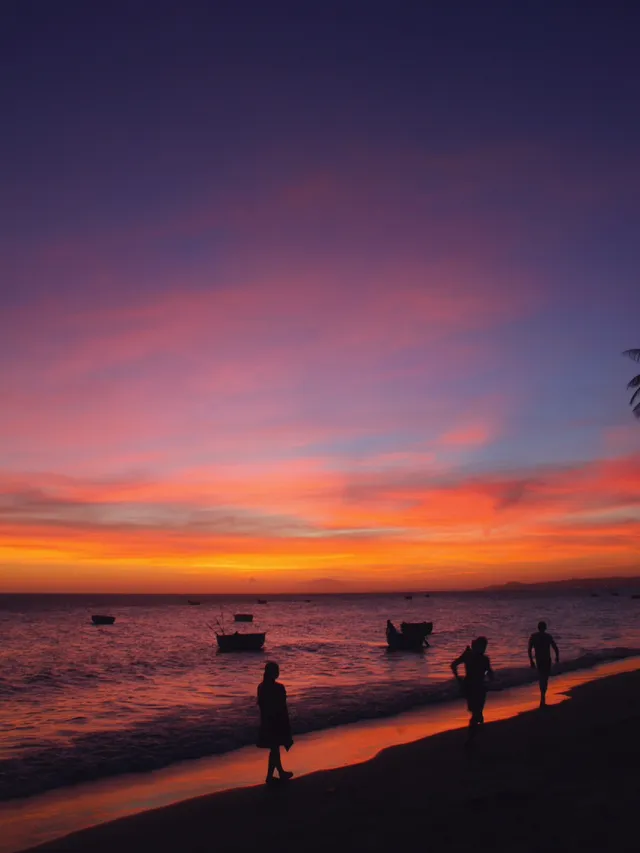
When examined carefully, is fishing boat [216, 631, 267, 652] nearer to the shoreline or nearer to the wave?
the wave

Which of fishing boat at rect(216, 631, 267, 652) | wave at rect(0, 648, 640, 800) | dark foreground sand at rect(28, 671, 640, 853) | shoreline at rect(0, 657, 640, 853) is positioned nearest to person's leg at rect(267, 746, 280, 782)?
dark foreground sand at rect(28, 671, 640, 853)

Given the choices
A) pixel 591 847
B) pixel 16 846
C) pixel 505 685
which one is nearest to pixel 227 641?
pixel 505 685

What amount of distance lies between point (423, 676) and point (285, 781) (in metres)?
25.8

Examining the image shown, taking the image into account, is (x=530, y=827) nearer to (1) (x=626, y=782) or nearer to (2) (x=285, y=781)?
(1) (x=626, y=782)

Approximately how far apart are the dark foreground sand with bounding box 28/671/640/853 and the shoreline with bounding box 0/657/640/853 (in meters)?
1.24

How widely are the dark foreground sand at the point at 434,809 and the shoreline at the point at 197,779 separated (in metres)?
1.24

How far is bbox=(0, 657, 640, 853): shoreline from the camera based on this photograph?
42.5 ft

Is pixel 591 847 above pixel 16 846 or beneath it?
above

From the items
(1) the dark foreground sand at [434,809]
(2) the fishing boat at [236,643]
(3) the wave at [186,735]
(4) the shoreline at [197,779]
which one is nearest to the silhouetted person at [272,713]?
(1) the dark foreground sand at [434,809]

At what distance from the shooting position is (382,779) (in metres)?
13.5

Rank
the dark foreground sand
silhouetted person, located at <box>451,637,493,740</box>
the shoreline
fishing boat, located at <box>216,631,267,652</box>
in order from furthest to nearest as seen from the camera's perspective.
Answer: fishing boat, located at <box>216,631,267,652</box> → silhouetted person, located at <box>451,637,493,740</box> → the shoreline → the dark foreground sand

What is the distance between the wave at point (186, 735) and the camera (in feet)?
56.5

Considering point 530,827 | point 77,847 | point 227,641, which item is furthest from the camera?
point 227,641

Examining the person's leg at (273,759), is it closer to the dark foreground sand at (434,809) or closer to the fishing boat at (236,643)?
the dark foreground sand at (434,809)
